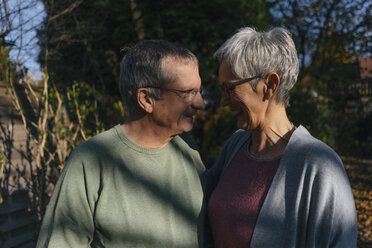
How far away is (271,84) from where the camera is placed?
1.70 meters

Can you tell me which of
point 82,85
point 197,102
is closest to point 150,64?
point 197,102

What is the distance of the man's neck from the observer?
1.77 meters

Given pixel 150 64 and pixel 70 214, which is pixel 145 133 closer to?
pixel 150 64

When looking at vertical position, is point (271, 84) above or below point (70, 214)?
above

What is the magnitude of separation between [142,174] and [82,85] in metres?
2.98

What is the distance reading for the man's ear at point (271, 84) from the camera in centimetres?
167

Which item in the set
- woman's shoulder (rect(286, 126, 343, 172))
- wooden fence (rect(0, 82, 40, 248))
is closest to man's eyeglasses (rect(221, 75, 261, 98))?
woman's shoulder (rect(286, 126, 343, 172))

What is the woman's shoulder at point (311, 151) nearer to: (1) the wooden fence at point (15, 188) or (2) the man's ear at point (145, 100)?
(2) the man's ear at point (145, 100)

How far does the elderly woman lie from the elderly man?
0.66 feet

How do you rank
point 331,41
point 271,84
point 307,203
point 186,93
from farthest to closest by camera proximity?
point 331,41 → point 186,93 → point 271,84 → point 307,203

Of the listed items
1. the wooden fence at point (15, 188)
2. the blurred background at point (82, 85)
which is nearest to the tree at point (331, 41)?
the blurred background at point (82, 85)

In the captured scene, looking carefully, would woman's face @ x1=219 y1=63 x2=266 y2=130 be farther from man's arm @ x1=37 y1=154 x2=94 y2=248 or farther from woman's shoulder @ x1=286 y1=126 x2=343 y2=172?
man's arm @ x1=37 y1=154 x2=94 y2=248

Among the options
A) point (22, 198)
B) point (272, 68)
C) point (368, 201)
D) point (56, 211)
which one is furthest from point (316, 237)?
point (368, 201)

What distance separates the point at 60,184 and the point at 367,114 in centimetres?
1387
